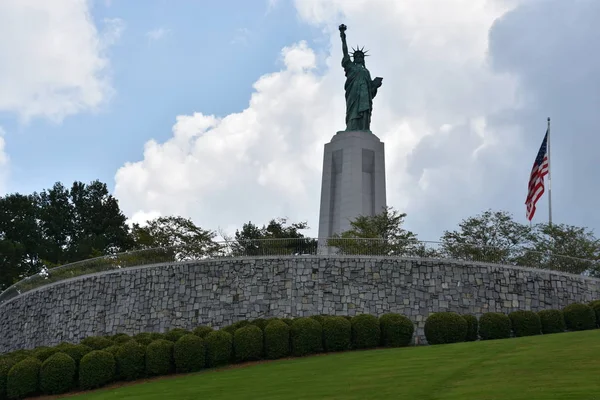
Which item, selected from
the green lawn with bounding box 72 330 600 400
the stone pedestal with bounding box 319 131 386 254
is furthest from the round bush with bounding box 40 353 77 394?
the stone pedestal with bounding box 319 131 386 254

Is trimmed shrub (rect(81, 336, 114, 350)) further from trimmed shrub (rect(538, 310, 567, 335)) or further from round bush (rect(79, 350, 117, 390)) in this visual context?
trimmed shrub (rect(538, 310, 567, 335))

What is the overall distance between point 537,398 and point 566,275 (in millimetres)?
19027

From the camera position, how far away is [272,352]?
25047 millimetres

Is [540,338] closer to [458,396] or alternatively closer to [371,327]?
[371,327]

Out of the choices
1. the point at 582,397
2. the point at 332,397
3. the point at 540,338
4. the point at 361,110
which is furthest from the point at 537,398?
the point at 361,110

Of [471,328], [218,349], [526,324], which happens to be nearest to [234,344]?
[218,349]

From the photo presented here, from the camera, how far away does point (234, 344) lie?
2495cm

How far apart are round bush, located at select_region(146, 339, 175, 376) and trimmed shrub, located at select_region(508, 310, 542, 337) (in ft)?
38.2

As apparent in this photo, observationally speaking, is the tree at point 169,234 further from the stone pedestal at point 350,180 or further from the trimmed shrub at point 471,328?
the trimmed shrub at point 471,328

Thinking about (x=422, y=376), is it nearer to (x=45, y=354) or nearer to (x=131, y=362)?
(x=131, y=362)

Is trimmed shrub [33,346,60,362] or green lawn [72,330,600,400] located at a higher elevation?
trimmed shrub [33,346,60,362]

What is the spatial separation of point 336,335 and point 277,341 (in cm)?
203

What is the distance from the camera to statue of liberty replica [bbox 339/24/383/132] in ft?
145

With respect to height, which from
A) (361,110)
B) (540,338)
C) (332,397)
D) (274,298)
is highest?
(361,110)
